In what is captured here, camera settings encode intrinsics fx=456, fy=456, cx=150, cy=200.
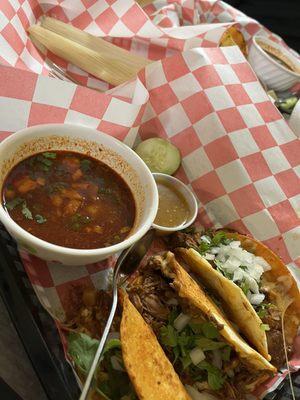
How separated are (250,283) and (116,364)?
28.5 inches

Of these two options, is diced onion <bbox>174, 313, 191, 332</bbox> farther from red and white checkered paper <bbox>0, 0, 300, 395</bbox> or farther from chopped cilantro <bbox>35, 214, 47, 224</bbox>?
chopped cilantro <bbox>35, 214, 47, 224</bbox>

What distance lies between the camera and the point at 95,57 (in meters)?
3.00

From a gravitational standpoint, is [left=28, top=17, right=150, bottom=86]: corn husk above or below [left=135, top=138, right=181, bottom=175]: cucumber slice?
above

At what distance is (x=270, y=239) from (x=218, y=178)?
45 cm

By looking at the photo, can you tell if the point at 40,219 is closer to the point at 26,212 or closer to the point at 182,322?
the point at 26,212

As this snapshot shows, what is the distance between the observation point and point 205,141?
2656mm

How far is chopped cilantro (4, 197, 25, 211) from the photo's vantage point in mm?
1879

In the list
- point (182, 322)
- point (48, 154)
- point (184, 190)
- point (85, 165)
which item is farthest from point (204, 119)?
point (182, 322)

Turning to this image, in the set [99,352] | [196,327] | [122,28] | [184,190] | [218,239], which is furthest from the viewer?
[122,28]

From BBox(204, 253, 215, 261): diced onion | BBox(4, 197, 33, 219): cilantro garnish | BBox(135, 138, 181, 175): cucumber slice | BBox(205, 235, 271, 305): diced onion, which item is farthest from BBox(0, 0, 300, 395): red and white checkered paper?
BBox(4, 197, 33, 219): cilantro garnish

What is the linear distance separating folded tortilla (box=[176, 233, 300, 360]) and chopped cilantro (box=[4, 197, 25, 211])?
2.55ft

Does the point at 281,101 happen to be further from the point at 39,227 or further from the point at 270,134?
the point at 39,227

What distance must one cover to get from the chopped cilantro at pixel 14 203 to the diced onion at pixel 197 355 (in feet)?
3.16

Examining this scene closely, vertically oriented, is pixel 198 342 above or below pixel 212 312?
below
